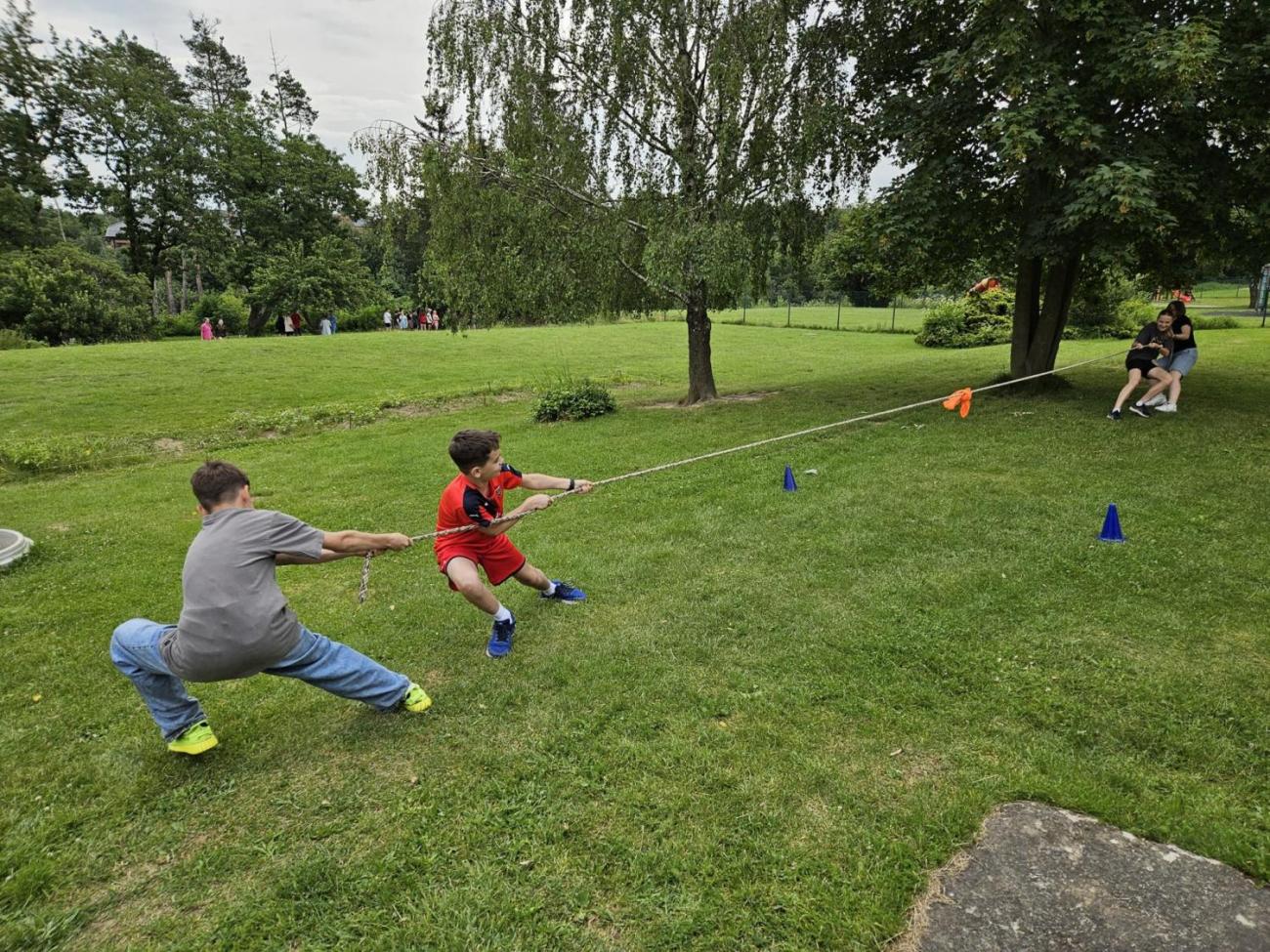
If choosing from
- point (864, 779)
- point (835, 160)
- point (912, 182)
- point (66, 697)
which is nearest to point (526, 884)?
point (864, 779)

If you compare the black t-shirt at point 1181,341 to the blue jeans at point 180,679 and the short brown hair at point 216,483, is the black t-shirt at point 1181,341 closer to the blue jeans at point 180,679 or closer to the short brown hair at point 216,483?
the blue jeans at point 180,679

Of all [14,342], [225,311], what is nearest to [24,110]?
[14,342]

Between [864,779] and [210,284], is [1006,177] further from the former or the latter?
[210,284]

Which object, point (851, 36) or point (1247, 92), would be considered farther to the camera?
point (851, 36)

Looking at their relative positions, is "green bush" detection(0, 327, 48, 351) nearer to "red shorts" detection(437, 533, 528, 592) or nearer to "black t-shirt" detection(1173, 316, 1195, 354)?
"red shorts" detection(437, 533, 528, 592)

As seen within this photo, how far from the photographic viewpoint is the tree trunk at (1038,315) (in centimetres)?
1201

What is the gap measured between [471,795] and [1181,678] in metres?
3.89

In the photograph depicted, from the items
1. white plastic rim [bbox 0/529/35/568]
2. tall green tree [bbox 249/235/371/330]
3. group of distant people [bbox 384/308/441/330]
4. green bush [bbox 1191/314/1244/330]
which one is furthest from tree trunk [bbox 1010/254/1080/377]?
group of distant people [bbox 384/308/441/330]

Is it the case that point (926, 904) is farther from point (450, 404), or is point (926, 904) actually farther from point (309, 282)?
point (309, 282)

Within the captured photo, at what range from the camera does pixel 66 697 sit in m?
4.39

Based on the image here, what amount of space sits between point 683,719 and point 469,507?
196cm

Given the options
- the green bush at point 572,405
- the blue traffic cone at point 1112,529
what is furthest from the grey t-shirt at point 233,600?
the green bush at point 572,405

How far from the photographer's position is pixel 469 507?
A: 4.57m

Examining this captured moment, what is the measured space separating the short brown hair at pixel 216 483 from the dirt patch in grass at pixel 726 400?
11173 millimetres
